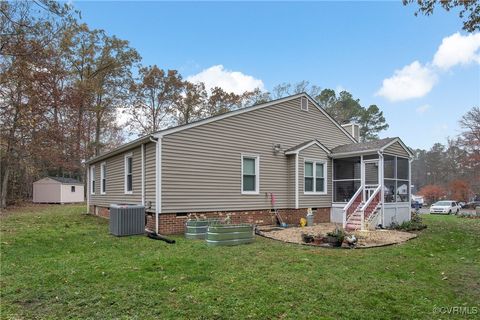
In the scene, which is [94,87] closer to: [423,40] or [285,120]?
[285,120]

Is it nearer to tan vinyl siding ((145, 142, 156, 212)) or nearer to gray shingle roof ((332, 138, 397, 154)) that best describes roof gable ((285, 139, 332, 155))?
gray shingle roof ((332, 138, 397, 154))

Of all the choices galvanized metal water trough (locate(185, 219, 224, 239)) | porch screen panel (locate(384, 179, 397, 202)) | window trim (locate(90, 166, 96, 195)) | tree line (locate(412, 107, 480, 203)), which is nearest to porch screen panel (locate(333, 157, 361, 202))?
porch screen panel (locate(384, 179, 397, 202))

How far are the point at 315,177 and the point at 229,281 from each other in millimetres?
10117

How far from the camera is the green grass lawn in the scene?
4.27m

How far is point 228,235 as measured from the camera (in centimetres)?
883

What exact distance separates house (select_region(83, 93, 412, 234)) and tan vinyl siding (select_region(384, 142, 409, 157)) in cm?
4

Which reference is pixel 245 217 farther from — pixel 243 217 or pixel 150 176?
pixel 150 176

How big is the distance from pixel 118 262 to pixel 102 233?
14.6 feet

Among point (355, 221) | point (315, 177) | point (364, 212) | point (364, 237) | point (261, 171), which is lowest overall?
point (364, 237)

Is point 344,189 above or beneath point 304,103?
beneath

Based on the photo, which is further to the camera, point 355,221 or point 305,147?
point 305,147

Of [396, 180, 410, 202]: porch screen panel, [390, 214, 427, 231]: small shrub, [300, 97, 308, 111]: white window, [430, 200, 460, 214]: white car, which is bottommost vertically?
[430, 200, 460, 214]: white car

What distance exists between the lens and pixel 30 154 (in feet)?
80.1

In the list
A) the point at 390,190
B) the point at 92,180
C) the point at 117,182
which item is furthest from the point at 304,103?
the point at 92,180
